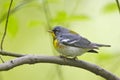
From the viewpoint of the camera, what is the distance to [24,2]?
3.67 feet

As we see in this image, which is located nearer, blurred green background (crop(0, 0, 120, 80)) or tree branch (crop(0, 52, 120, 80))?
tree branch (crop(0, 52, 120, 80))

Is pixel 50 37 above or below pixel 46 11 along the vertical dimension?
below

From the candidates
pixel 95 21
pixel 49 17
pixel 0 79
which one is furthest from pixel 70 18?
pixel 0 79

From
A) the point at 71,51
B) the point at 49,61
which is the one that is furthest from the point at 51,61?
the point at 71,51

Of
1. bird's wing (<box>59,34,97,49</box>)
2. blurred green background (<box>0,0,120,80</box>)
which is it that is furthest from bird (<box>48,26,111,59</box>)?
blurred green background (<box>0,0,120,80</box>)

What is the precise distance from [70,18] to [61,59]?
0.42 meters

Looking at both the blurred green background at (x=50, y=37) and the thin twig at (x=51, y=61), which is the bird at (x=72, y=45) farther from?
the blurred green background at (x=50, y=37)

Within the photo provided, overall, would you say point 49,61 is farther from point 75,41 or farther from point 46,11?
point 46,11

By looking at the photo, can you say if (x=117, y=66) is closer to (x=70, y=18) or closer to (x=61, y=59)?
(x=70, y=18)

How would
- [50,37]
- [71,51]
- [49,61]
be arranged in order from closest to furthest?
[49,61] → [71,51] → [50,37]

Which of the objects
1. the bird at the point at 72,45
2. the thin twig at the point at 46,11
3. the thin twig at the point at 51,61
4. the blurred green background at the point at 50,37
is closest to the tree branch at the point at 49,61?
the thin twig at the point at 51,61

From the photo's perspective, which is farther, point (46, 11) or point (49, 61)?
point (46, 11)

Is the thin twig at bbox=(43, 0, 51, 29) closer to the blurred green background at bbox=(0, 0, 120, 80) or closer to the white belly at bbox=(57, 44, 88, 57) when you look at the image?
the blurred green background at bbox=(0, 0, 120, 80)

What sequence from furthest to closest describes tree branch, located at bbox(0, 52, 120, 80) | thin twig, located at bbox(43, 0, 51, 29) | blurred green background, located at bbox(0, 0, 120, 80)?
blurred green background, located at bbox(0, 0, 120, 80) < thin twig, located at bbox(43, 0, 51, 29) < tree branch, located at bbox(0, 52, 120, 80)
